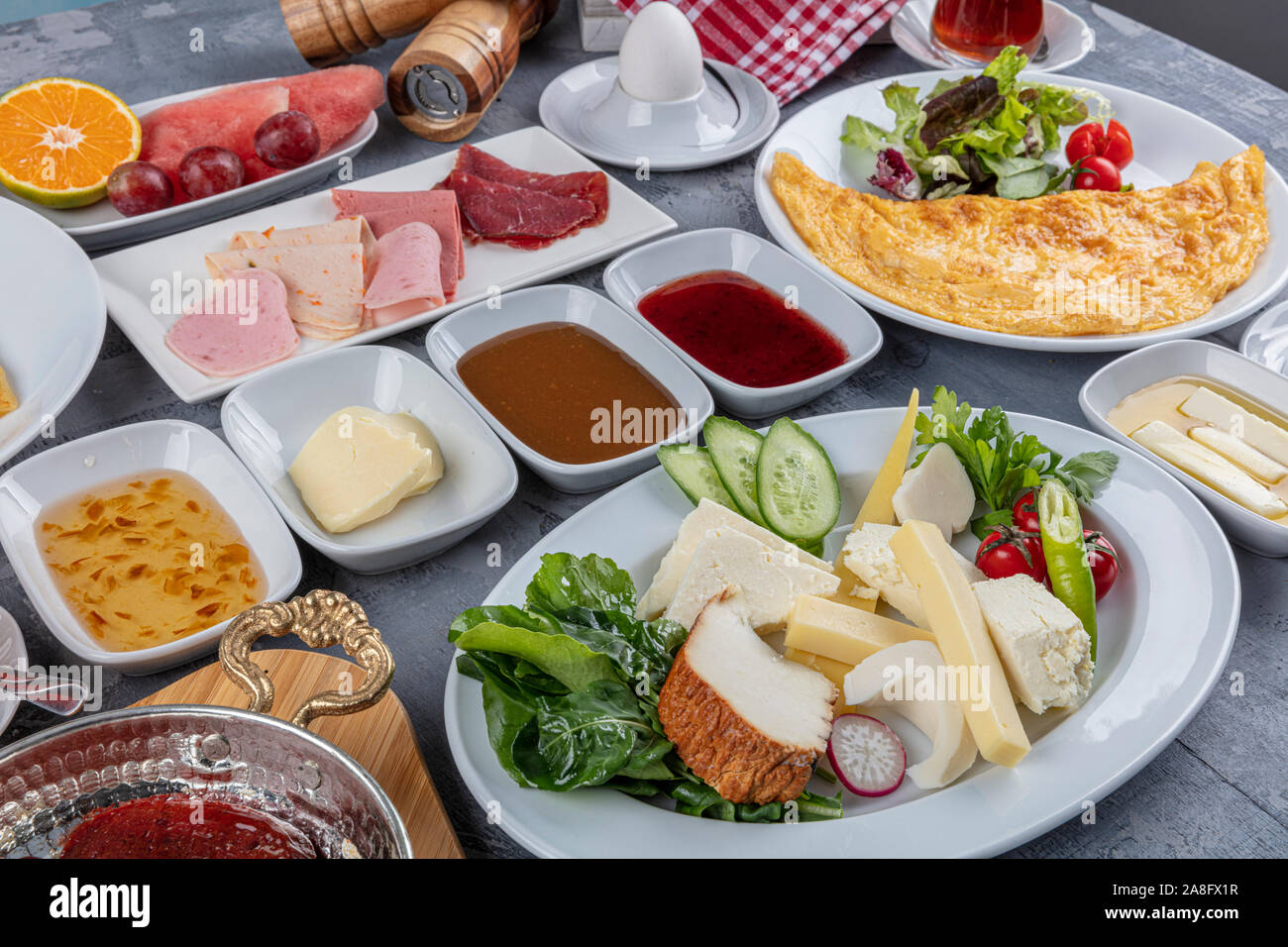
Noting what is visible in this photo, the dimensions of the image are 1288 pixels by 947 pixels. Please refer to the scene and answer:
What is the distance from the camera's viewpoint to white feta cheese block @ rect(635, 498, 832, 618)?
1414mm

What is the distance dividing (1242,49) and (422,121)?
12.8ft

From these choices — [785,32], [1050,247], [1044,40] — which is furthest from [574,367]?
[1044,40]

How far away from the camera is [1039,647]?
1299mm

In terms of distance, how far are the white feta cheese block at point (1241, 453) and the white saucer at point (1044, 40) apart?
60.6 inches

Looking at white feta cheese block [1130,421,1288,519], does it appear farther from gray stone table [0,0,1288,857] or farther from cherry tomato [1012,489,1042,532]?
cherry tomato [1012,489,1042,532]

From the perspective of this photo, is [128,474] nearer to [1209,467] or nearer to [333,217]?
[333,217]

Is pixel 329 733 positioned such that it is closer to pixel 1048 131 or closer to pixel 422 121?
pixel 422 121

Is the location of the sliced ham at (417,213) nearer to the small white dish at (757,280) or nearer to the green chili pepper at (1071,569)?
the small white dish at (757,280)

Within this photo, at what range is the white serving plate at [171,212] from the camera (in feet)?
7.18

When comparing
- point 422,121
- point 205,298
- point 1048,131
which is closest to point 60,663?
point 205,298

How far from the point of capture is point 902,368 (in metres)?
2.00

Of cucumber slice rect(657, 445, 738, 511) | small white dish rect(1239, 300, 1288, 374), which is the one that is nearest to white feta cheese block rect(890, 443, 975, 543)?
cucumber slice rect(657, 445, 738, 511)

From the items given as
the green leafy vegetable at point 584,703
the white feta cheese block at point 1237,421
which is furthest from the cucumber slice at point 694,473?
the white feta cheese block at point 1237,421

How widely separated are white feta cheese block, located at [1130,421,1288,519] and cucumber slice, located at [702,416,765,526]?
2.20 feet
